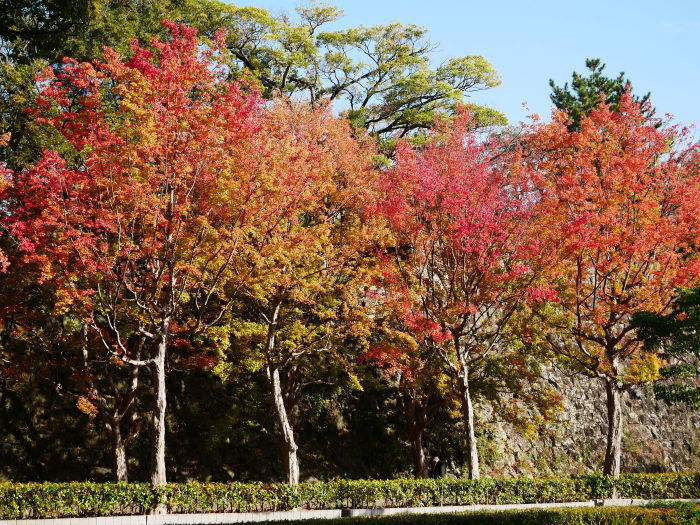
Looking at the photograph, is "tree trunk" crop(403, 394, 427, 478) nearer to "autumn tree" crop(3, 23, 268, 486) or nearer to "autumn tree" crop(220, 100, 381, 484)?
"autumn tree" crop(220, 100, 381, 484)

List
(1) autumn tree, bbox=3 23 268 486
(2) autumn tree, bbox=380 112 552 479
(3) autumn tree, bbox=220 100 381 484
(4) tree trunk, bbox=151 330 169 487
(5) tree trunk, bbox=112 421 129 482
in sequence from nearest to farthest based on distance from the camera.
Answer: (1) autumn tree, bbox=3 23 268 486 < (4) tree trunk, bbox=151 330 169 487 < (3) autumn tree, bbox=220 100 381 484 < (5) tree trunk, bbox=112 421 129 482 < (2) autumn tree, bbox=380 112 552 479

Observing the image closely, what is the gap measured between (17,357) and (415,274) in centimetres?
1320

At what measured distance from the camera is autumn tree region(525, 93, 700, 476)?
65.3 ft

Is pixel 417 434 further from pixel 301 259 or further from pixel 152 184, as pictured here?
pixel 152 184

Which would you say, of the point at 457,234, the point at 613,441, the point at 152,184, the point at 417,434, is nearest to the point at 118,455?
the point at 152,184

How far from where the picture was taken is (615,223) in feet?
66.8

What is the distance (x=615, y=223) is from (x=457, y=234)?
5583 millimetres

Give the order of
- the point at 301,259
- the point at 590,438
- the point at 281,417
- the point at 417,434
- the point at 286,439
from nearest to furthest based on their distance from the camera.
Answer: the point at 286,439
the point at 281,417
the point at 301,259
the point at 417,434
the point at 590,438

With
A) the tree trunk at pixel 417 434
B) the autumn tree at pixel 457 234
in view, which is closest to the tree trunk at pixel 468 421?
the autumn tree at pixel 457 234

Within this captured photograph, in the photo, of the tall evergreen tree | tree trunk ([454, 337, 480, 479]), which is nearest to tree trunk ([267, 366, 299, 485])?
tree trunk ([454, 337, 480, 479])

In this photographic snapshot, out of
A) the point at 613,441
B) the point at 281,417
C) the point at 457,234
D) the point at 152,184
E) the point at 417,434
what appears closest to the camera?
the point at 152,184

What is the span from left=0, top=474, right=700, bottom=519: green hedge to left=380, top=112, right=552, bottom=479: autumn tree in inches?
54.4

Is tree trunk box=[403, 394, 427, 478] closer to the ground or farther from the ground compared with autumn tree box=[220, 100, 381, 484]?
closer to the ground

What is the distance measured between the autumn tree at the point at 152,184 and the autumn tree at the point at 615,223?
32.3ft
